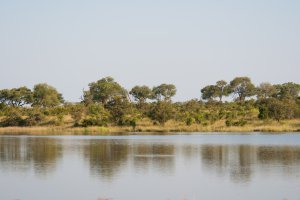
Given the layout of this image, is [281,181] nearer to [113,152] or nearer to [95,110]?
[113,152]

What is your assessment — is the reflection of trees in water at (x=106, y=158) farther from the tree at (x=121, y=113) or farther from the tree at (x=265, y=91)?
the tree at (x=265, y=91)

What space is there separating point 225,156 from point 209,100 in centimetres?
7856

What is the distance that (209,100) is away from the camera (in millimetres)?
114375

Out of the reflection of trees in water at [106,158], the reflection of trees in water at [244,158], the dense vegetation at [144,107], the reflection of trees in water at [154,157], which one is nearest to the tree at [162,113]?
the dense vegetation at [144,107]

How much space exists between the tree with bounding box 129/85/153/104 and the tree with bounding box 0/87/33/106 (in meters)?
20.9

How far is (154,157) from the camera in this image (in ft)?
117

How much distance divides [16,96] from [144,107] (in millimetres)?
29901

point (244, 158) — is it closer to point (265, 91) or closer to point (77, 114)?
point (77, 114)

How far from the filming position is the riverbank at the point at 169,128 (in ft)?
223

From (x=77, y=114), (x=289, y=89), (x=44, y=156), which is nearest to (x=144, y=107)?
(x=77, y=114)

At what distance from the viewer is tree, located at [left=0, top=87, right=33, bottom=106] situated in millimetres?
110625

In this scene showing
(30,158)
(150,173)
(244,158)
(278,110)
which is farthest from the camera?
(278,110)

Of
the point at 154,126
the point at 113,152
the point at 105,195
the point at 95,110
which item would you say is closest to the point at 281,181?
the point at 105,195

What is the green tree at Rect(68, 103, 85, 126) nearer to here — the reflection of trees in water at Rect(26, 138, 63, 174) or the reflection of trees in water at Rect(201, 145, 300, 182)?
the reflection of trees in water at Rect(26, 138, 63, 174)
